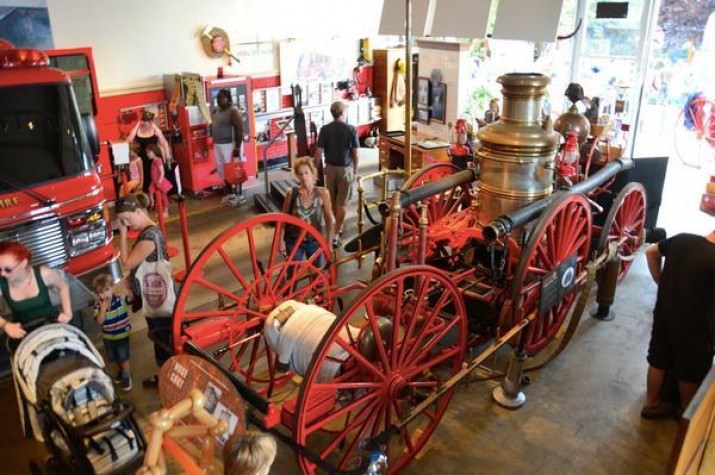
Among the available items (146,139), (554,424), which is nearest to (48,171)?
(146,139)

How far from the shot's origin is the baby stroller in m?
3.16

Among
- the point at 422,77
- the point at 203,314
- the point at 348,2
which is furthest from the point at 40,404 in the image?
the point at 348,2

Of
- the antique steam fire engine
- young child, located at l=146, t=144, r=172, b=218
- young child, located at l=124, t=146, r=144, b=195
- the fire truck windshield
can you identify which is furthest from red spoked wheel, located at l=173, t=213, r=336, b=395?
young child, located at l=124, t=146, r=144, b=195

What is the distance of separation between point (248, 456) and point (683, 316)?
10.1ft

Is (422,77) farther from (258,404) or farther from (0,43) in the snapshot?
(258,404)

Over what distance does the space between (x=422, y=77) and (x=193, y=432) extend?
800cm

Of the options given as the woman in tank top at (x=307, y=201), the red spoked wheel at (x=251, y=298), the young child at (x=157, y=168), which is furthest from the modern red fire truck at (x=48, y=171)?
the young child at (x=157, y=168)

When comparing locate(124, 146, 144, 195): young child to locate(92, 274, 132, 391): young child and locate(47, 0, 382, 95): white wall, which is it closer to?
locate(47, 0, 382, 95): white wall

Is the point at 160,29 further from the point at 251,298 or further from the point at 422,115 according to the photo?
the point at 251,298

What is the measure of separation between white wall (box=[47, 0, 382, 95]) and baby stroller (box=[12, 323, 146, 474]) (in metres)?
5.94

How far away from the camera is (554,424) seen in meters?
4.15

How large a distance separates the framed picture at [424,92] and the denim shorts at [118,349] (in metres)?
6.40

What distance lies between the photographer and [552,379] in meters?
4.64

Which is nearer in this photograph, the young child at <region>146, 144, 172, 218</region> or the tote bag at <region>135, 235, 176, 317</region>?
the tote bag at <region>135, 235, 176, 317</region>
